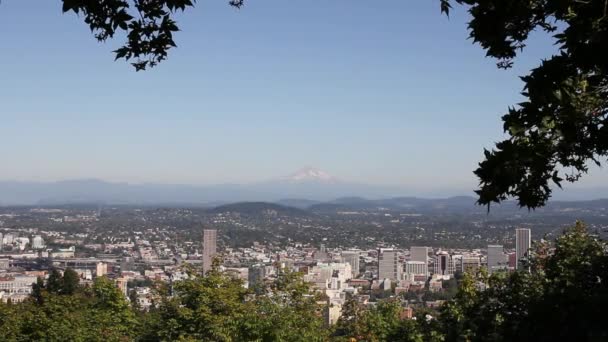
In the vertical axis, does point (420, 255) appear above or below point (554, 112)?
below

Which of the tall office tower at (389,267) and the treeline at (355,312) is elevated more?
the treeline at (355,312)

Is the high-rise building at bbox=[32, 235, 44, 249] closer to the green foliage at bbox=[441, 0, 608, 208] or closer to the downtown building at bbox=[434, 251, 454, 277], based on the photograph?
the downtown building at bbox=[434, 251, 454, 277]

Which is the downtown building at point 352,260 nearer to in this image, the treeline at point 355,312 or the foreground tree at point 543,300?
the treeline at point 355,312

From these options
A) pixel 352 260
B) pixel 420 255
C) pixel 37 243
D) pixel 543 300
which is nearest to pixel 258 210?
pixel 37 243

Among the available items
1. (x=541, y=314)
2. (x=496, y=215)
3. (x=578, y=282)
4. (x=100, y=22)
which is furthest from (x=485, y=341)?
(x=496, y=215)

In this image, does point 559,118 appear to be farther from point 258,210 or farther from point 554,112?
point 258,210

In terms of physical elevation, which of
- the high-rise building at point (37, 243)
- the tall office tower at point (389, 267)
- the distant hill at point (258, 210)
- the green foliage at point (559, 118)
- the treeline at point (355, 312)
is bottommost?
the high-rise building at point (37, 243)

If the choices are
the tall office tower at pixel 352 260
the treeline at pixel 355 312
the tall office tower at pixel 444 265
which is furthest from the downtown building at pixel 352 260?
the treeline at pixel 355 312

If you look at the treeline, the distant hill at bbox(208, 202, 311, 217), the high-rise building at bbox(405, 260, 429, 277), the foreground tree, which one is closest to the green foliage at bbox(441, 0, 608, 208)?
the treeline

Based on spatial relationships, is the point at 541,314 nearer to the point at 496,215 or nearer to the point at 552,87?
the point at 552,87
